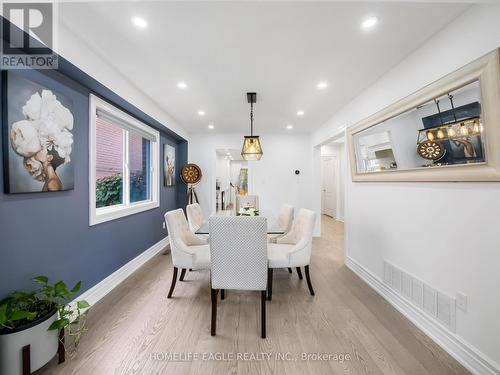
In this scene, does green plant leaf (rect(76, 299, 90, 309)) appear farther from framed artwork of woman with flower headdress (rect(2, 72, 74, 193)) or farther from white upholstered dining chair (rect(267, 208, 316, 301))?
white upholstered dining chair (rect(267, 208, 316, 301))

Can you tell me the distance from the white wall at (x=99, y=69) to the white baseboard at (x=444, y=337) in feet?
12.2

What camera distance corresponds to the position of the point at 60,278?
1900 millimetres

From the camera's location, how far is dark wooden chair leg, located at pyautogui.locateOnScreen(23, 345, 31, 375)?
1272mm

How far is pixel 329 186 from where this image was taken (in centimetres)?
755

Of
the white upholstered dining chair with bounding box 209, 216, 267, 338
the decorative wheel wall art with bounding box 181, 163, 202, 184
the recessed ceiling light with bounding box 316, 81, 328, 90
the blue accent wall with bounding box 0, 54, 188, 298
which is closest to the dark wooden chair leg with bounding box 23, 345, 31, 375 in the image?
the blue accent wall with bounding box 0, 54, 188, 298

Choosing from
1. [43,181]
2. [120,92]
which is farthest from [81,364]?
[120,92]

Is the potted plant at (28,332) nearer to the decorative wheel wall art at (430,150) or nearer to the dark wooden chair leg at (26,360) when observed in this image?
the dark wooden chair leg at (26,360)

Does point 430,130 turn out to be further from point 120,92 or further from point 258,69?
point 120,92

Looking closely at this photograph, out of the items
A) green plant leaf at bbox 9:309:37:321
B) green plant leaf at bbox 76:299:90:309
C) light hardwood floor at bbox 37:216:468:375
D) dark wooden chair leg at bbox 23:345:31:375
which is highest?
green plant leaf at bbox 9:309:37:321

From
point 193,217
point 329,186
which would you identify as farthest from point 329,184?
point 193,217

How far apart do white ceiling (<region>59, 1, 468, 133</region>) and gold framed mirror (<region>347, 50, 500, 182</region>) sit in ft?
1.64

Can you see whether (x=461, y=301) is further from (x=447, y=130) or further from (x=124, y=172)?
(x=124, y=172)

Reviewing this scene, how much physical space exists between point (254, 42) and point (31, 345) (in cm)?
266

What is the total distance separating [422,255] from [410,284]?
333mm
